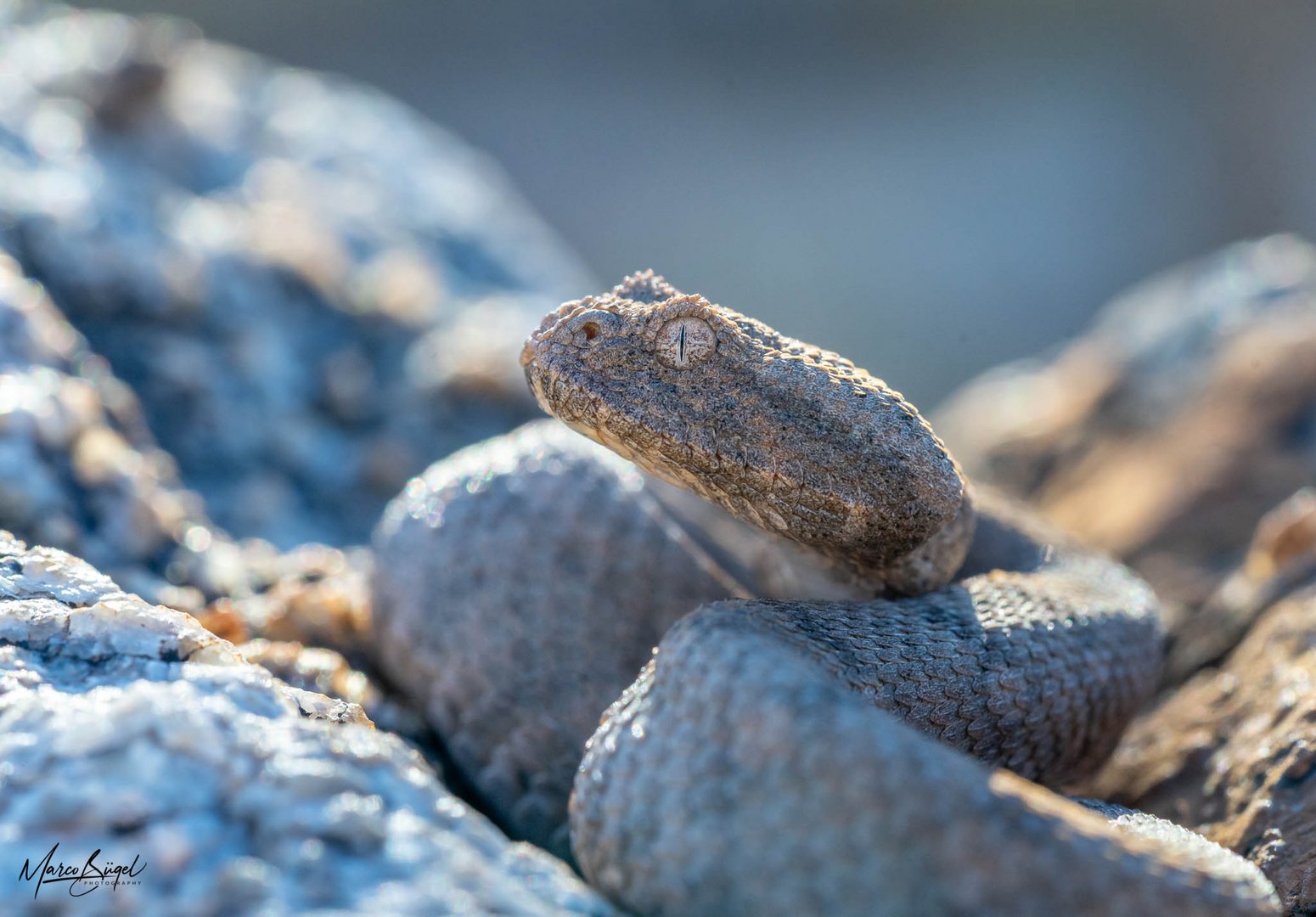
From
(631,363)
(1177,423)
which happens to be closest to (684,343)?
(631,363)

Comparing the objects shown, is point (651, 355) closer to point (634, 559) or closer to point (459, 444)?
point (634, 559)

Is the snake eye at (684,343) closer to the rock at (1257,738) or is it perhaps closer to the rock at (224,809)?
the rock at (224,809)

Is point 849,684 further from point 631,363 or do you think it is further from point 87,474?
point 87,474

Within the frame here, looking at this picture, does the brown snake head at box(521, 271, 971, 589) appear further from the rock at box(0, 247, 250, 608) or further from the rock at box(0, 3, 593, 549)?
the rock at box(0, 3, 593, 549)

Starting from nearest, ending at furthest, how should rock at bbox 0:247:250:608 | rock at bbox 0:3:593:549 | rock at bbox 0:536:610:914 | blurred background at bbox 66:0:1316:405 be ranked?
rock at bbox 0:536:610:914 → rock at bbox 0:247:250:608 → rock at bbox 0:3:593:549 → blurred background at bbox 66:0:1316:405

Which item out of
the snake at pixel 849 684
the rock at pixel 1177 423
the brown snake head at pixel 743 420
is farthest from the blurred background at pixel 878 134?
the brown snake head at pixel 743 420

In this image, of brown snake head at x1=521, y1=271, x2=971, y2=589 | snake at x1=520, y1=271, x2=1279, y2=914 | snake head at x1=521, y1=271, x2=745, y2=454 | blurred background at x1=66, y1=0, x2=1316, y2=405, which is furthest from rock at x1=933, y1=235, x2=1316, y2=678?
blurred background at x1=66, y1=0, x2=1316, y2=405

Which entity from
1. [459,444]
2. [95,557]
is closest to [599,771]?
[95,557]
